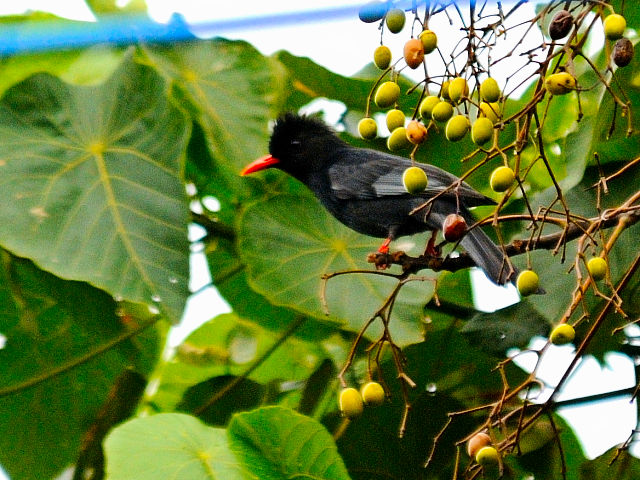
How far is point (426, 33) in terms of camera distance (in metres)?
1.82

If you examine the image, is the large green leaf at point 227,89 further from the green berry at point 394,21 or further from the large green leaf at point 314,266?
the green berry at point 394,21

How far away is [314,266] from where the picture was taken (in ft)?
9.48

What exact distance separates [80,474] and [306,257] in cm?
99

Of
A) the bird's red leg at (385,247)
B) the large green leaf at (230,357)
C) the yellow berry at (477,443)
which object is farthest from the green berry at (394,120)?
the large green leaf at (230,357)

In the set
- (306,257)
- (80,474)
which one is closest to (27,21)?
(306,257)

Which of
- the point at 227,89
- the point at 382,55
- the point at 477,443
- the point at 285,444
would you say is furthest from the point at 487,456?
the point at 227,89

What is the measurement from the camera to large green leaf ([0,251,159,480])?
9.82ft

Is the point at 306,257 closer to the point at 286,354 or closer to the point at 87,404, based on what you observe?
the point at 286,354

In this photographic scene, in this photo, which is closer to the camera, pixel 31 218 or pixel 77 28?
pixel 31 218

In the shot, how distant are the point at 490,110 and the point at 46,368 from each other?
1.82m

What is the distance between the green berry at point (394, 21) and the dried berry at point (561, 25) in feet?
1.05

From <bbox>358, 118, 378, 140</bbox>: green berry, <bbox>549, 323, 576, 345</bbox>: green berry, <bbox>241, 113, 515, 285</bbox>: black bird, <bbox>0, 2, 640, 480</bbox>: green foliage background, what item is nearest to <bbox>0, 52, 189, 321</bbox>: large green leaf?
<bbox>0, 2, 640, 480</bbox>: green foliage background

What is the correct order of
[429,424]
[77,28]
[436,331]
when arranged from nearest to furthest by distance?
1. [429,424]
2. [436,331]
3. [77,28]

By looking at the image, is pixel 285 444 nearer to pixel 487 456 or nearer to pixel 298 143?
pixel 487 456
